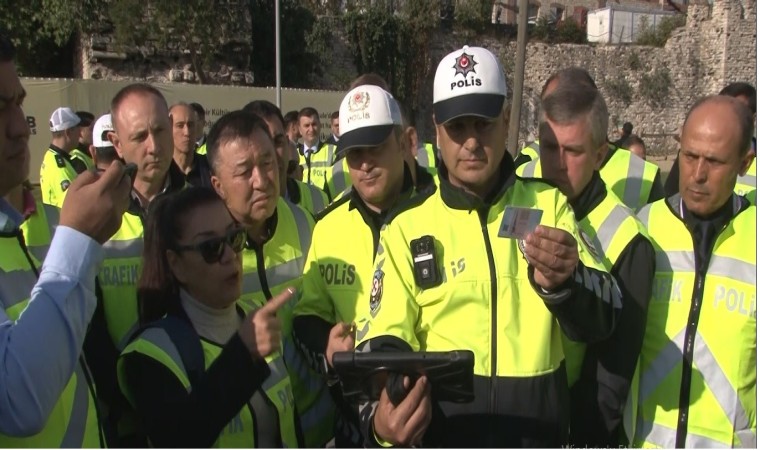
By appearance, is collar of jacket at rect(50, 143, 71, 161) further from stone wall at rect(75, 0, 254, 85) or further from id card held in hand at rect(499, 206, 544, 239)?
stone wall at rect(75, 0, 254, 85)

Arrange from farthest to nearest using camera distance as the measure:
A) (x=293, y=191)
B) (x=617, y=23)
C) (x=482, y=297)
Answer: (x=617, y=23) < (x=293, y=191) < (x=482, y=297)

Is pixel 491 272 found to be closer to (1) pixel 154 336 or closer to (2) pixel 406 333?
(2) pixel 406 333

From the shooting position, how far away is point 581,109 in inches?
116

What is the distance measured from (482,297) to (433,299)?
0.51 ft

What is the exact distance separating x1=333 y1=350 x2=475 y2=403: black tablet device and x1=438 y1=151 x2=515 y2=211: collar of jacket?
56cm

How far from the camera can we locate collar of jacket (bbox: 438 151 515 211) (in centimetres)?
242

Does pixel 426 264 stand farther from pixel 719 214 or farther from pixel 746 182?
pixel 746 182

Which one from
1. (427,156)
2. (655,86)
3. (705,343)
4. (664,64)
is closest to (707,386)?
(705,343)

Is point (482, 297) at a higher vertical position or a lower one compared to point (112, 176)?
lower

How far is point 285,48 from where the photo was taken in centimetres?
2486

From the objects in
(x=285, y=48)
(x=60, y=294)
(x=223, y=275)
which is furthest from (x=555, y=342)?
(x=285, y=48)

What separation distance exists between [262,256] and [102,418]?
36.7 inches

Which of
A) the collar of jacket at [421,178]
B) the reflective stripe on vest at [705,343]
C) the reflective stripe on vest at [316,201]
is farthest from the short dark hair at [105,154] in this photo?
the reflective stripe on vest at [705,343]

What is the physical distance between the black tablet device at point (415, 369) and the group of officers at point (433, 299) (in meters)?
0.04
